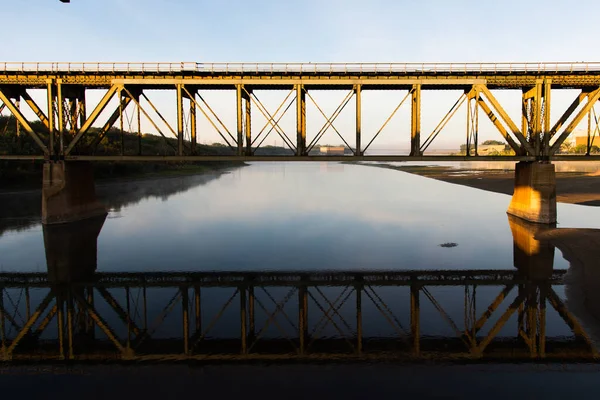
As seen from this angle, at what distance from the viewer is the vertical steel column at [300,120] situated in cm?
3547

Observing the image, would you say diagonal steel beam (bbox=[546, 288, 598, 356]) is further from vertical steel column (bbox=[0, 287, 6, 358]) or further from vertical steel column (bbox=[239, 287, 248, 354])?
vertical steel column (bbox=[0, 287, 6, 358])

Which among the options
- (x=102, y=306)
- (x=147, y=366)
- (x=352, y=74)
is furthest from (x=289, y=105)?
(x=147, y=366)

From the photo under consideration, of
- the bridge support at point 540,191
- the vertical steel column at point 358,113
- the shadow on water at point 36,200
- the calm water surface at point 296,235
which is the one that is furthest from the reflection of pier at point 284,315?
the shadow on water at point 36,200

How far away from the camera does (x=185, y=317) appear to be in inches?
673

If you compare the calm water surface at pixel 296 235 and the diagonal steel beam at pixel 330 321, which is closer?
the diagonal steel beam at pixel 330 321

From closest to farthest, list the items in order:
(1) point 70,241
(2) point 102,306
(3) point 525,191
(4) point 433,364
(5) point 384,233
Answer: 1. (4) point 433,364
2. (2) point 102,306
3. (1) point 70,241
4. (5) point 384,233
5. (3) point 525,191

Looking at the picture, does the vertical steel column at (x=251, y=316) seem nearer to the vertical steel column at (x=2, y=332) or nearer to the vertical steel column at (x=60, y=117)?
the vertical steel column at (x=2, y=332)

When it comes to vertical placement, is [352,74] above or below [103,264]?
above

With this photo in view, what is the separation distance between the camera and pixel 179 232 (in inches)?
1405

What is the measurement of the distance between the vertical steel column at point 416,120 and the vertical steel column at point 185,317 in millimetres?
24538

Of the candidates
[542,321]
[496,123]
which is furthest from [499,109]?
[542,321]

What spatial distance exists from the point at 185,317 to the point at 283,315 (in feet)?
13.7

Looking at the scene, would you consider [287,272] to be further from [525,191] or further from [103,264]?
[525,191]

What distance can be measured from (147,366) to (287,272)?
442 inches
